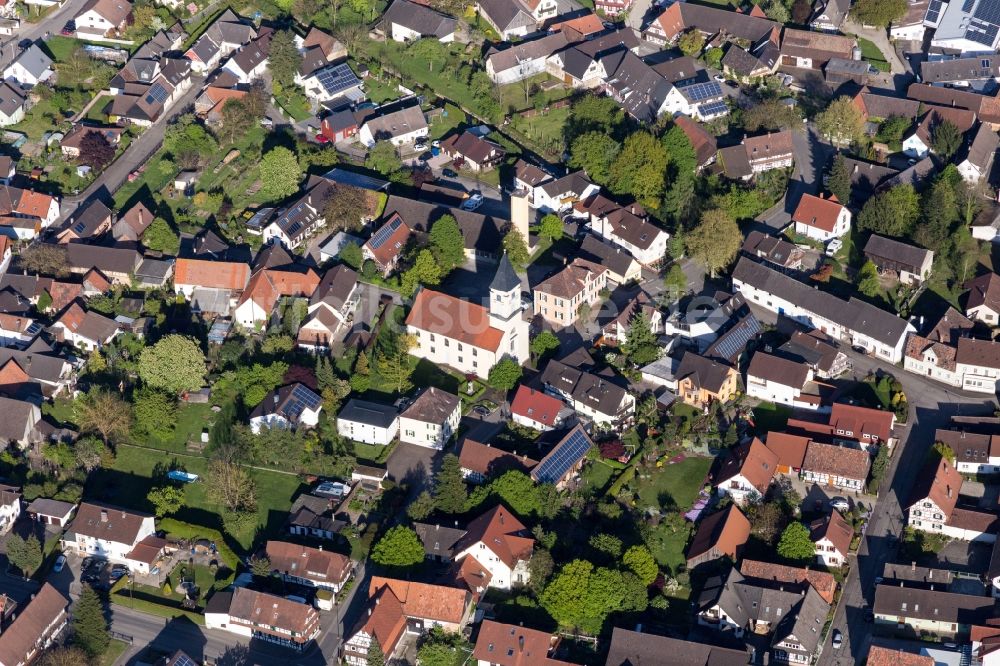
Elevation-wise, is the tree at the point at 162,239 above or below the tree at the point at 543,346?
above

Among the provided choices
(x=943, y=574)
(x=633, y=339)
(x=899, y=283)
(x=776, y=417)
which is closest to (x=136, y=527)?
(x=633, y=339)

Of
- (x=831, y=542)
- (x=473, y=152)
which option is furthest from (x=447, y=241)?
(x=831, y=542)

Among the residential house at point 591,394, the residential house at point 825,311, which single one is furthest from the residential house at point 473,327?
the residential house at point 825,311

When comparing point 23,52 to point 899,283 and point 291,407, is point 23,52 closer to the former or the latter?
point 291,407

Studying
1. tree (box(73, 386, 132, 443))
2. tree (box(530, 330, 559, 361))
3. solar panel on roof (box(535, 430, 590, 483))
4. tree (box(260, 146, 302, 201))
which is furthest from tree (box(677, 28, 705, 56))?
tree (box(73, 386, 132, 443))

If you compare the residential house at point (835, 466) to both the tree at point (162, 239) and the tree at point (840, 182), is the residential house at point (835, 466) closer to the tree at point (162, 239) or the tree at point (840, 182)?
the tree at point (840, 182)

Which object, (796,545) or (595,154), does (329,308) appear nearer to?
(595,154)
